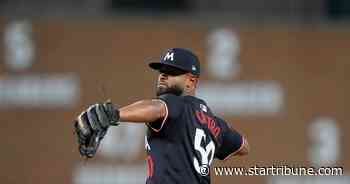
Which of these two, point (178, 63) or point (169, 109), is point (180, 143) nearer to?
point (169, 109)

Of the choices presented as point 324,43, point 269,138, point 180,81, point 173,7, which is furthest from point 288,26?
point 180,81

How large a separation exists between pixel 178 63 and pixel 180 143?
393mm

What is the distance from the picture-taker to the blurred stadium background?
9602mm

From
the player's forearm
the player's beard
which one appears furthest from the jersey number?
the player's forearm

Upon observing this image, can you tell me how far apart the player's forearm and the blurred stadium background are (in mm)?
4503

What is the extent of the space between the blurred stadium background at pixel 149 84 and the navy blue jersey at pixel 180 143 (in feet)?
13.6

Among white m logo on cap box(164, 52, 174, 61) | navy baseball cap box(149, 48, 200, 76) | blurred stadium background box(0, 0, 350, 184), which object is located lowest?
blurred stadium background box(0, 0, 350, 184)

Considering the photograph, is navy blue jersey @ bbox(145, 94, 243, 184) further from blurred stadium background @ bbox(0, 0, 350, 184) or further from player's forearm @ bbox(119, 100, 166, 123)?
blurred stadium background @ bbox(0, 0, 350, 184)

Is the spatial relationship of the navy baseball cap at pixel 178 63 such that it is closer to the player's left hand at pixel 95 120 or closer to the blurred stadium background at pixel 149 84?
the player's left hand at pixel 95 120

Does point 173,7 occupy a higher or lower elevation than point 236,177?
higher

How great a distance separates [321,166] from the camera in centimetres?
992

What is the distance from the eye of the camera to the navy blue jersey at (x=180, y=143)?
17.1 feet

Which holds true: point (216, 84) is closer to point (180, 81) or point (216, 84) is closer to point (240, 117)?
point (240, 117)

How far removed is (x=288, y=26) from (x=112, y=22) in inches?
63.3
